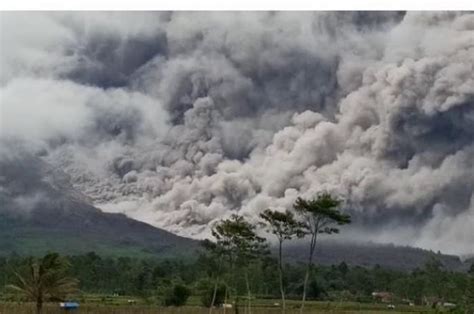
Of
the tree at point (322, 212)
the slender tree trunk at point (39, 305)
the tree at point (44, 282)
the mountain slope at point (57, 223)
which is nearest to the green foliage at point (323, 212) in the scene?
the tree at point (322, 212)

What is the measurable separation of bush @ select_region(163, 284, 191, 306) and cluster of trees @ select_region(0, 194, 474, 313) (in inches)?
1.0

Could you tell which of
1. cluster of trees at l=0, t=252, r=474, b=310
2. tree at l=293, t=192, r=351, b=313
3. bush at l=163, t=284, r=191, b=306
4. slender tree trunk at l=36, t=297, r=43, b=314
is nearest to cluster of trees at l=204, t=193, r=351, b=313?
tree at l=293, t=192, r=351, b=313

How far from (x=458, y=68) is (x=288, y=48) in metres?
3.34

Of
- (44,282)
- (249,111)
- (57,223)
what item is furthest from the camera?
(57,223)

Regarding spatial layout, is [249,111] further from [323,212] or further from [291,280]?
[291,280]

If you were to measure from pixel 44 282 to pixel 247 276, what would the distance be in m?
8.37

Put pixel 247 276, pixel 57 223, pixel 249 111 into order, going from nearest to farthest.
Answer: pixel 249 111 → pixel 247 276 → pixel 57 223

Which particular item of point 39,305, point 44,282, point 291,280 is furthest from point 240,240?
point 291,280

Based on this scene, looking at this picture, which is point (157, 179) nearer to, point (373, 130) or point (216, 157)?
point (216, 157)

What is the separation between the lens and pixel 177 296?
18547mm

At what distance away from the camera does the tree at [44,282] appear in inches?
497

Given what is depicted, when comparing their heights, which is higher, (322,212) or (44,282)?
(322,212)

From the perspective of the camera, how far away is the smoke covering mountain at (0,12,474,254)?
1518 cm

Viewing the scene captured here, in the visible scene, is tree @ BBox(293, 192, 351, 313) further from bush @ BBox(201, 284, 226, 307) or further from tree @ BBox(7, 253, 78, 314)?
bush @ BBox(201, 284, 226, 307)
